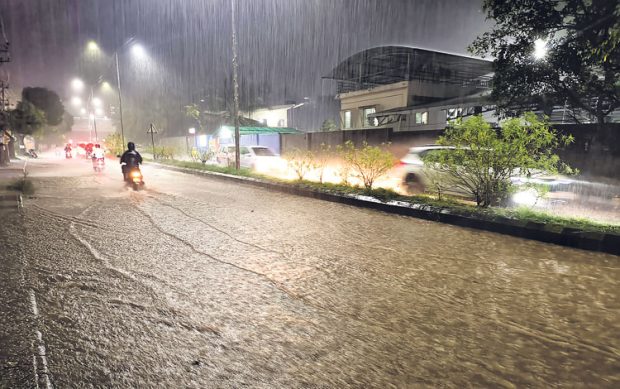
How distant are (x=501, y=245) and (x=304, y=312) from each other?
3993 millimetres

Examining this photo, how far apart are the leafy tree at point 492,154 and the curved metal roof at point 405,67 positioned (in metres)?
22.1

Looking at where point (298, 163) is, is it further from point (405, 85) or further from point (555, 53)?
point (405, 85)

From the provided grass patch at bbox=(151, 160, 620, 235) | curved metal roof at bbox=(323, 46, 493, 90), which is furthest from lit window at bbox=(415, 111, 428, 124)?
grass patch at bbox=(151, 160, 620, 235)

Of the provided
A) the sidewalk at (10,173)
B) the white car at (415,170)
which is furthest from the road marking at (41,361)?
the sidewalk at (10,173)

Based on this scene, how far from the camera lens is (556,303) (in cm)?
357

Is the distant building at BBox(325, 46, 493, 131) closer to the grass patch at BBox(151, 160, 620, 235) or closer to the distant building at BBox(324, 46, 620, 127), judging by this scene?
the distant building at BBox(324, 46, 620, 127)

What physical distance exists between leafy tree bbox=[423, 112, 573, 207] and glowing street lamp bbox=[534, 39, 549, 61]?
4453 millimetres

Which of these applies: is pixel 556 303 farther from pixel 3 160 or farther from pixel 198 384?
pixel 3 160

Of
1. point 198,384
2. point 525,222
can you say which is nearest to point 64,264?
point 198,384

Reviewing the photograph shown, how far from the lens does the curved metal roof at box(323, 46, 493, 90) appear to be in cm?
2853

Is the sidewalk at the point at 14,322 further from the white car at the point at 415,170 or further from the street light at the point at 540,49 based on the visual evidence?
the street light at the point at 540,49

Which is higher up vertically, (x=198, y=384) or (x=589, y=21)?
(x=589, y=21)

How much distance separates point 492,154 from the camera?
295 inches

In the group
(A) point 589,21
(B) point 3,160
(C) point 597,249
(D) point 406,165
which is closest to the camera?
(C) point 597,249
